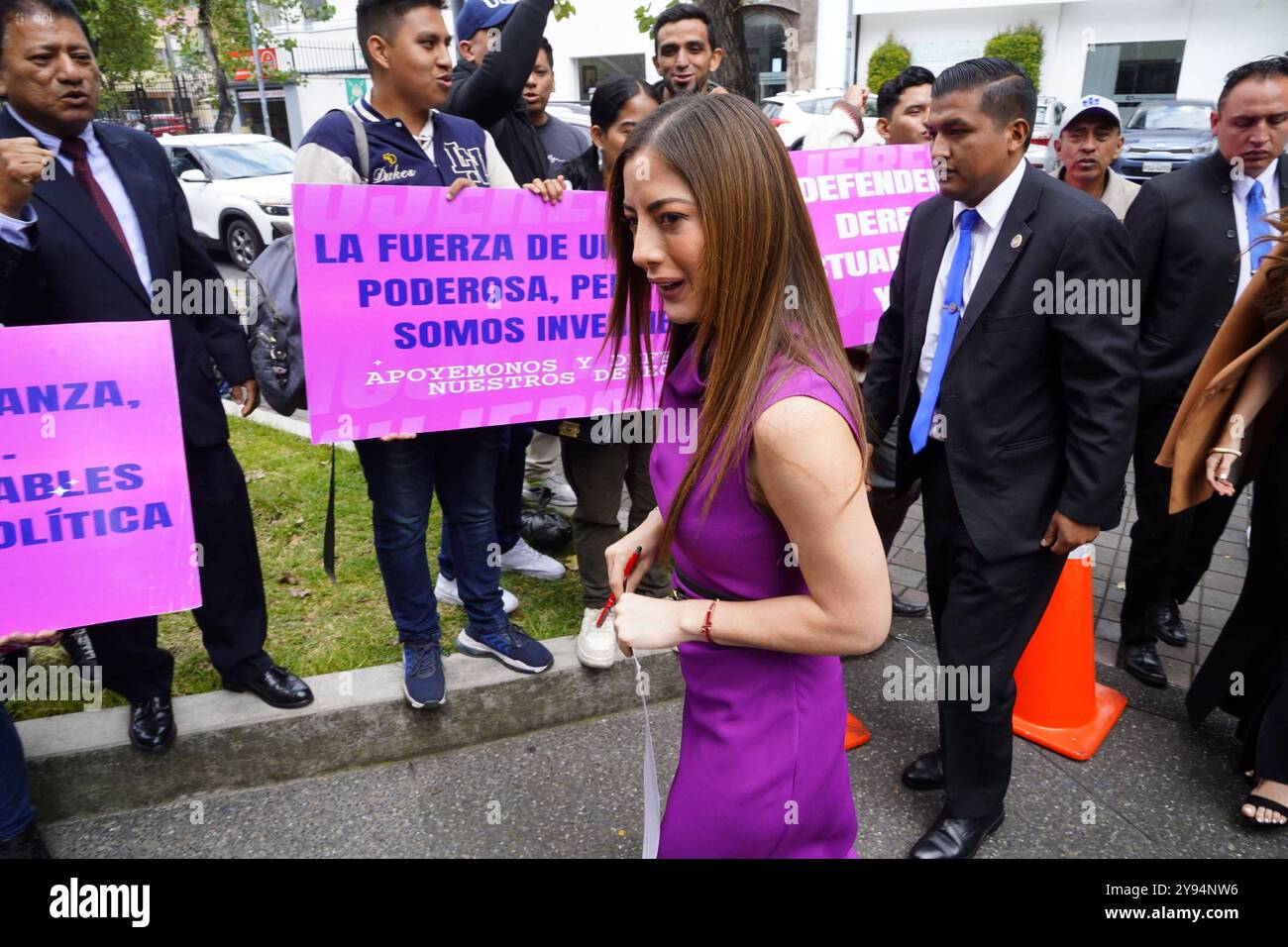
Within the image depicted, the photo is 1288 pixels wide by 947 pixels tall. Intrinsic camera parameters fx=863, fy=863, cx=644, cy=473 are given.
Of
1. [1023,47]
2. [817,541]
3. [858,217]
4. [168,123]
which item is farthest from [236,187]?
[1023,47]

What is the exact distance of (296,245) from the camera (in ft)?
8.80

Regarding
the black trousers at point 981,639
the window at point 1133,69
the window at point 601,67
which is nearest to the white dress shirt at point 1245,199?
the black trousers at point 981,639

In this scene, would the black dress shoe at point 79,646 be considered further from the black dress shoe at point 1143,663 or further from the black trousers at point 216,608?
the black dress shoe at point 1143,663

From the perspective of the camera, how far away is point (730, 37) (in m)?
5.23

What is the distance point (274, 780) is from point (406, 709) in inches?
19.4

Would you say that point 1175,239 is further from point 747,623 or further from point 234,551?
point 234,551

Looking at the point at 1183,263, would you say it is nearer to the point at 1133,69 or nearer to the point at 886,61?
the point at 886,61

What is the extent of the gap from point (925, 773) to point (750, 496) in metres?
2.08

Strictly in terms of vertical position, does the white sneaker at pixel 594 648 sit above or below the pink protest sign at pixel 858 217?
below

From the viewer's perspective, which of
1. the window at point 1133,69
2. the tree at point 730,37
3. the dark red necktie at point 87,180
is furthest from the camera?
the window at point 1133,69

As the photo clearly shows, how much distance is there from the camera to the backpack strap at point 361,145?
285cm

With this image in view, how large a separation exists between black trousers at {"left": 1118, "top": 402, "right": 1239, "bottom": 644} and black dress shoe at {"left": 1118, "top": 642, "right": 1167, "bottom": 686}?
0.03 metres

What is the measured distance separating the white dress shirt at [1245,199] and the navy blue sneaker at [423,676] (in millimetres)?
3449

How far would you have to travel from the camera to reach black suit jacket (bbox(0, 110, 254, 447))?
250 centimetres
